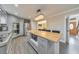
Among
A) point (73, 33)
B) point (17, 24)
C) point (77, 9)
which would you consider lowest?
point (73, 33)

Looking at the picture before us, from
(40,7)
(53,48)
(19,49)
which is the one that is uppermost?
(40,7)

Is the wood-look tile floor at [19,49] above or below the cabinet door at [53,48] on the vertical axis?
below

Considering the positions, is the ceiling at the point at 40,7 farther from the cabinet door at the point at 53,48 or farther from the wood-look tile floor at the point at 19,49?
the cabinet door at the point at 53,48

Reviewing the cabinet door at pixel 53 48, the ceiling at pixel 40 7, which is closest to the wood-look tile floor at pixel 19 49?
the cabinet door at pixel 53 48

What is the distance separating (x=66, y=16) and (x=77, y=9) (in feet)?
3.87

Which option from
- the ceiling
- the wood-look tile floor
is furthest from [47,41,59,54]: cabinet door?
the ceiling

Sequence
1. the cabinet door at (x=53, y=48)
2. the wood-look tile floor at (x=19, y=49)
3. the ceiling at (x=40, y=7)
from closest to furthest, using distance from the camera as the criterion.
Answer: the cabinet door at (x=53, y=48), the wood-look tile floor at (x=19, y=49), the ceiling at (x=40, y=7)

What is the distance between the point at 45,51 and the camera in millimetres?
3326

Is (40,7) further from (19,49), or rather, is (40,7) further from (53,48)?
(53,48)

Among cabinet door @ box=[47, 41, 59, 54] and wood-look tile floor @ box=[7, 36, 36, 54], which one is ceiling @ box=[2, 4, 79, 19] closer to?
wood-look tile floor @ box=[7, 36, 36, 54]

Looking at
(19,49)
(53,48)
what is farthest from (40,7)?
(53,48)
